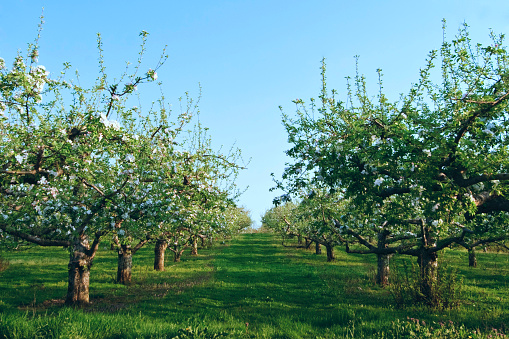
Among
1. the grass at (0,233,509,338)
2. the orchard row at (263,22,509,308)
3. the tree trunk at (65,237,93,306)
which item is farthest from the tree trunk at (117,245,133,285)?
the orchard row at (263,22,509,308)

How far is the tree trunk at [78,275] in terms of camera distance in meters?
14.5

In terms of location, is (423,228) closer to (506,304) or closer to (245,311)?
(506,304)

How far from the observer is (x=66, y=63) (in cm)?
1006

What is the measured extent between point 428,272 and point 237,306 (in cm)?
769

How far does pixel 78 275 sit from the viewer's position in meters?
14.7

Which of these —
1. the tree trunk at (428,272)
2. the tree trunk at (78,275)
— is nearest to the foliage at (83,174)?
the tree trunk at (78,275)

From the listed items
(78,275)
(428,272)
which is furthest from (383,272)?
(78,275)

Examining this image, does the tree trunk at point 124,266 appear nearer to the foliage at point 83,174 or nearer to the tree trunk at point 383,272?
the foliage at point 83,174

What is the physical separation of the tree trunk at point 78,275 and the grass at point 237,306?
2.06ft

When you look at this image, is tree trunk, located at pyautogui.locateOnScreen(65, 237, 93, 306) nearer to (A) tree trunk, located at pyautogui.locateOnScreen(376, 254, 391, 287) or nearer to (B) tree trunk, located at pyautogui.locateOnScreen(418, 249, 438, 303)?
(B) tree trunk, located at pyautogui.locateOnScreen(418, 249, 438, 303)

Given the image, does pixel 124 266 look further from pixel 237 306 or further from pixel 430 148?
pixel 430 148

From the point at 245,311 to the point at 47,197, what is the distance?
8377 millimetres

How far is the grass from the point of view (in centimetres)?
854

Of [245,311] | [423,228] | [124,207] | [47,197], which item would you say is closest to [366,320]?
[245,311]
